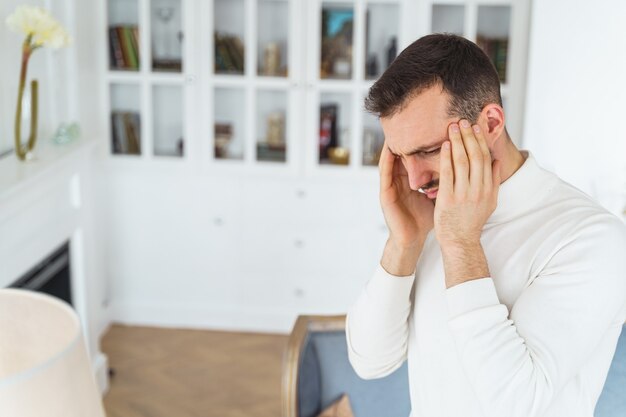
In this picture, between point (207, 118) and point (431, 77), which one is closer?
point (431, 77)

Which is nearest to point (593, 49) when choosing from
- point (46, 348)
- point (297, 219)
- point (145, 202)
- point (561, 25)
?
point (561, 25)

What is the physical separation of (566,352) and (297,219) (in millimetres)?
3181

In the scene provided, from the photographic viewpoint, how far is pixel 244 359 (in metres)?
4.36

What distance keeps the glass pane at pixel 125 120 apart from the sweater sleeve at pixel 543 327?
336cm

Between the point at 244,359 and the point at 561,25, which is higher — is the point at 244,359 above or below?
below

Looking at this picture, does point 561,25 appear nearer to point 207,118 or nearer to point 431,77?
point 207,118

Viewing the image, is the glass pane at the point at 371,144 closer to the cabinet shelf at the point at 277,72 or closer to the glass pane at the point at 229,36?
the cabinet shelf at the point at 277,72

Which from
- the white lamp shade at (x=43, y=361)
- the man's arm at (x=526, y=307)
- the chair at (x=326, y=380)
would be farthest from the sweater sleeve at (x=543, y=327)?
the chair at (x=326, y=380)

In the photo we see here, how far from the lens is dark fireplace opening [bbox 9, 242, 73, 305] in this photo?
10.9 ft

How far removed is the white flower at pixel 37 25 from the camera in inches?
128

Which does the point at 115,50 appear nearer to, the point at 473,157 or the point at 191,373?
the point at 191,373

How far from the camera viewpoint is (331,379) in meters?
2.49

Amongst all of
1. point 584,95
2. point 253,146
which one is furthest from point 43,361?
point 253,146

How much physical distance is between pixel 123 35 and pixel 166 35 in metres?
0.21
